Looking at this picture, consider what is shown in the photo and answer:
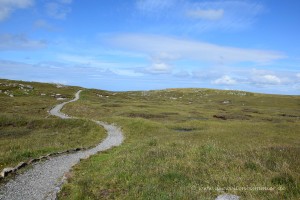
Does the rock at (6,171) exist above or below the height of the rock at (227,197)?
below

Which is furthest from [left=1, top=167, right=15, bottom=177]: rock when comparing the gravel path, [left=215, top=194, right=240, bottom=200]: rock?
[left=215, top=194, right=240, bottom=200]: rock

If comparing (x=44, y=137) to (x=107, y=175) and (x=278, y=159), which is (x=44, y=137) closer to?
(x=107, y=175)

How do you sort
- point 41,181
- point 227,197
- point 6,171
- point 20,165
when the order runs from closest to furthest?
point 227,197 → point 41,181 → point 6,171 → point 20,165

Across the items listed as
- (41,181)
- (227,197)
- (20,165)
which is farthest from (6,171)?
(227,197)

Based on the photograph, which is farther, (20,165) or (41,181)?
(20,165)

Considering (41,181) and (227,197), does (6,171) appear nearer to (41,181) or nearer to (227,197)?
(41,181)

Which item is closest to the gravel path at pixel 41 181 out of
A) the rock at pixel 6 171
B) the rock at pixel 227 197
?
the rock at pixel 6 171

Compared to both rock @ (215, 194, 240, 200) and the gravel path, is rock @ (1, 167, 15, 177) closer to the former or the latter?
the gravel path

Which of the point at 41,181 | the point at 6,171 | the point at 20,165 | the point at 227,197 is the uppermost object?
the point at 227,197

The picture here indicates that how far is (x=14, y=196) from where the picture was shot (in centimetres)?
1493

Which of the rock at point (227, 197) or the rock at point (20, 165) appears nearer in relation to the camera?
the rock at point (227, 197)

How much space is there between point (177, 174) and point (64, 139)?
1000 inches

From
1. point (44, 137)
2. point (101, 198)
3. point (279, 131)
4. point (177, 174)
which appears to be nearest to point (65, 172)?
point (101, 198)

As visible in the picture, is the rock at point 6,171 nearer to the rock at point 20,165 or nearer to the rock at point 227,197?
the rock at point 20,165
